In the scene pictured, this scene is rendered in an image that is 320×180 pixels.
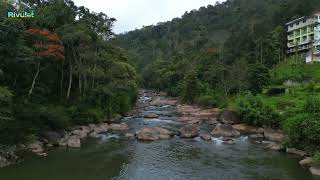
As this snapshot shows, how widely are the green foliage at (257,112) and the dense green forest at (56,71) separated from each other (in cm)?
1460

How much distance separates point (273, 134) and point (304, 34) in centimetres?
5634

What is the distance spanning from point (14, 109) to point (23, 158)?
4225 mm

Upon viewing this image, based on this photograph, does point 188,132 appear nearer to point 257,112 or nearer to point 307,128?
point 257,112

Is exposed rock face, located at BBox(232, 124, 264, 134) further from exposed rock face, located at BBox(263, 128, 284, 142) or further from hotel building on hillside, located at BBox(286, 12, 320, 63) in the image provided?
hotel building on hillside, located at BBox(286, 12, 320, 63)

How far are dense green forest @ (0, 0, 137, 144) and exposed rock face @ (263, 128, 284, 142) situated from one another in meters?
17.8

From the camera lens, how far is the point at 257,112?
42281 mm

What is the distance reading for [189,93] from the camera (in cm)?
7288

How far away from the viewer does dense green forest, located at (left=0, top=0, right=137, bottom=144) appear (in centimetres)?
3080

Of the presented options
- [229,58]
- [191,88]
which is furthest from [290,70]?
[191,88]

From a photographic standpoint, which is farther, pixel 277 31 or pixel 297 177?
pixel 277 31

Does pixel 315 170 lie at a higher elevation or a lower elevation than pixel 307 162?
lower

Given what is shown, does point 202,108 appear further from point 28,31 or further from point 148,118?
point 28,31

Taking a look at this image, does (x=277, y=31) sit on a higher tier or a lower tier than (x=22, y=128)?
higher

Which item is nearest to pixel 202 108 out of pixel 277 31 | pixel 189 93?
pixel 189 93
